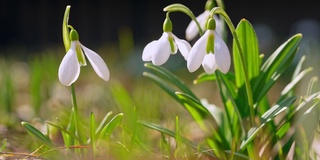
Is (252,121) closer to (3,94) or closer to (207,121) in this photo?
(207,121)

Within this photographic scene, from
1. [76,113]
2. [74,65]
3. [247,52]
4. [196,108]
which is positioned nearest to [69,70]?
[74,65]

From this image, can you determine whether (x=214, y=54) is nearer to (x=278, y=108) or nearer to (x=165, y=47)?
(x=165, y=47)

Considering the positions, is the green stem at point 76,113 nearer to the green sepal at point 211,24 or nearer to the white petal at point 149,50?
the white petal at point 149,50

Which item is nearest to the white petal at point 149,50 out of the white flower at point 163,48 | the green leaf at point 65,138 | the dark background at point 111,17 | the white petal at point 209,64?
the white flower at point 163,48

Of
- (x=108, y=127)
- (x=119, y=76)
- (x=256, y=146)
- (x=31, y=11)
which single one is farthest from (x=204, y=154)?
(x=31, y=11)

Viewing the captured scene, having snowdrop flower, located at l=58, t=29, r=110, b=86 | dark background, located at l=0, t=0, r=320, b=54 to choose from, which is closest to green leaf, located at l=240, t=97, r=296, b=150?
snowdrop flower, located at l=58, t=29, r=110, b=86

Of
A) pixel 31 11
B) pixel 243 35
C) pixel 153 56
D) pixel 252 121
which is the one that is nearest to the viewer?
pixel 153 56

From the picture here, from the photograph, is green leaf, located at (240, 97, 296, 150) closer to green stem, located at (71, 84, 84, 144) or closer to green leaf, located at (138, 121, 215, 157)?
green leaf, located at (138, 121, 215, 157)
